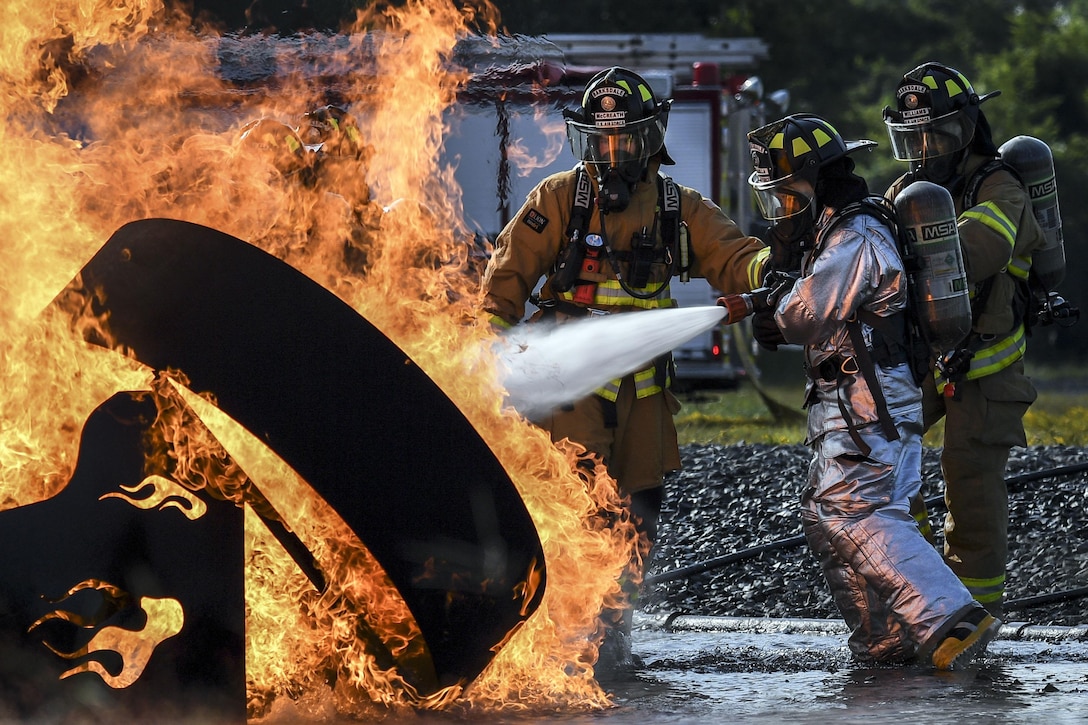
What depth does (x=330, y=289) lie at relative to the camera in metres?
5.06

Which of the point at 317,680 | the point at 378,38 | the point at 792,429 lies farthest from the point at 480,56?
the point at 792,429

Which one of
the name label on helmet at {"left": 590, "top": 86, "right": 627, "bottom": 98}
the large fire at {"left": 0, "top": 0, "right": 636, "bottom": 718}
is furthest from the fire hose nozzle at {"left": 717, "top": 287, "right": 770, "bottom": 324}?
the name label on helmet at {"left": 590, "top": 86, "right": 627, "bottom": 98}

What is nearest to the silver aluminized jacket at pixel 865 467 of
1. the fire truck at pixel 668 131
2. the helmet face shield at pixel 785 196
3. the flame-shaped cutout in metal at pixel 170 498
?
the helmet face shield at pixel 785 196

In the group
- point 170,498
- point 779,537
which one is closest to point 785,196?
point 170,498

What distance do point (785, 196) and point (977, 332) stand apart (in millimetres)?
1095

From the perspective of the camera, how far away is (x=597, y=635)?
17.7ft

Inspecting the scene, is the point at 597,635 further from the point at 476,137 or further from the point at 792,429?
the point at 792,429

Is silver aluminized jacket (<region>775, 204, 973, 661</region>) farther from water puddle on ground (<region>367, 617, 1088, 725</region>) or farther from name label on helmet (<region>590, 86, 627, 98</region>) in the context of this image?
name label on helmet (<region>590, 86, 627, 98</region>)

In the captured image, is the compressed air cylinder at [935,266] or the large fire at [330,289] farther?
the compressed air cylinder at [935,266]

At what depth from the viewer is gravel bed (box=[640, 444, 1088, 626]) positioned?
22.9ft

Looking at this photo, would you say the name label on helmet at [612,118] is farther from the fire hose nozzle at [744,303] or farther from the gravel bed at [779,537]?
the gravel bed at [779,537]

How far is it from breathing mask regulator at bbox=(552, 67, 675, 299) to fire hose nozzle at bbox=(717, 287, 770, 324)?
41cm

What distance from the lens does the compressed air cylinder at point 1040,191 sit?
6207mm

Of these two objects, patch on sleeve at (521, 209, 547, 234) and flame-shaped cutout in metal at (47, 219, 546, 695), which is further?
patch on sleeve at (521, 209, 547, 234)
